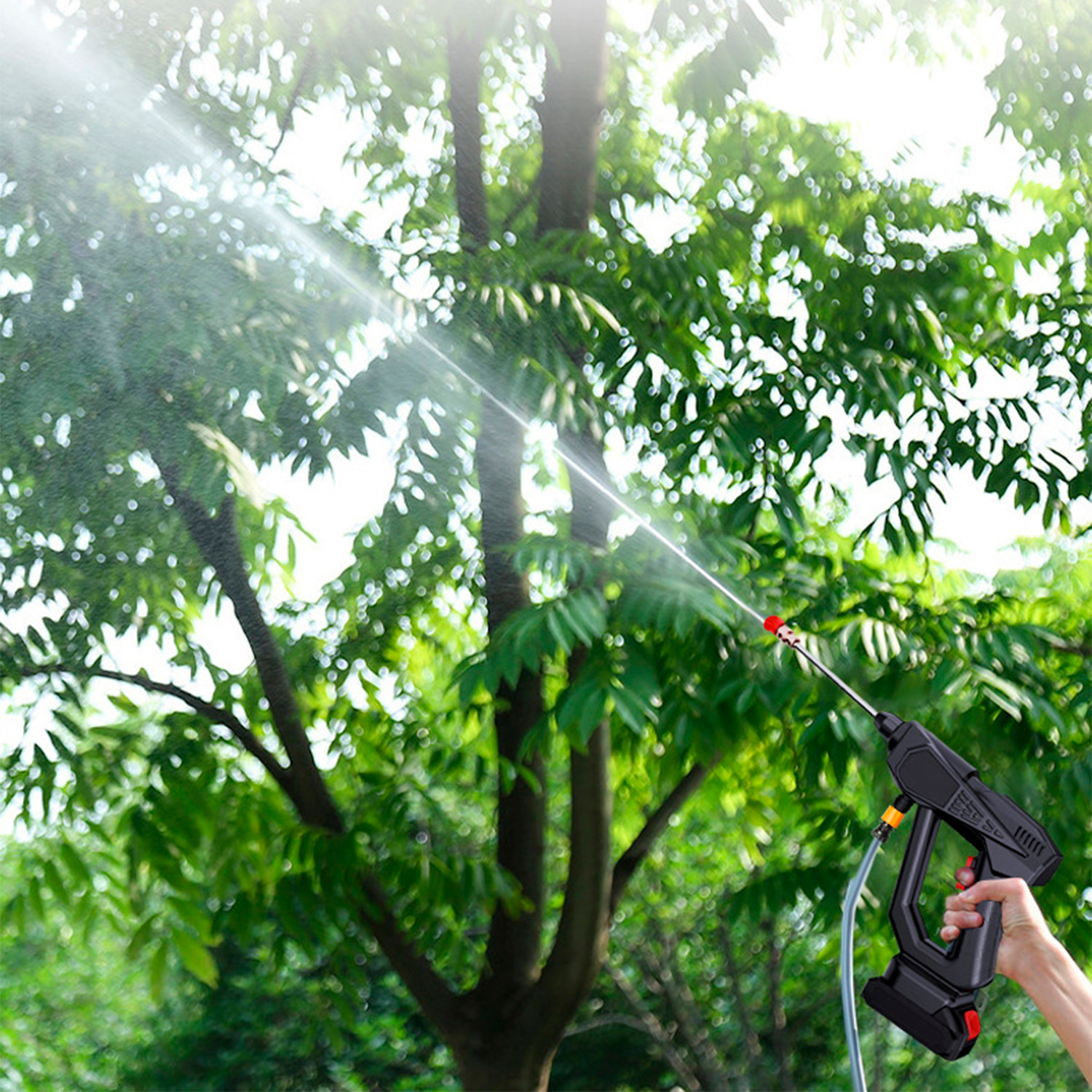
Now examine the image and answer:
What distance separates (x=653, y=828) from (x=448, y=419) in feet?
6.15

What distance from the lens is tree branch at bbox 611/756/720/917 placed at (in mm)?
4254

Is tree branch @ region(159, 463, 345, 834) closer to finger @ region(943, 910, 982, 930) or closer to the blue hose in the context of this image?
the blue hose

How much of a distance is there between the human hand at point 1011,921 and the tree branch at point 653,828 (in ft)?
9.11

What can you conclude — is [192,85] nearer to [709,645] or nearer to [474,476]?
[474,476]

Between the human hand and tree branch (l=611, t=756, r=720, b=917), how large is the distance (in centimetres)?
278

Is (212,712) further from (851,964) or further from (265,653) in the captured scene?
(851,964)

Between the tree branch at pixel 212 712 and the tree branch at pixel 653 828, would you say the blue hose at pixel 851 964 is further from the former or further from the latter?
the tree branch at pixel 653 828

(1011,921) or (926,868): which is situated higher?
(926,868)

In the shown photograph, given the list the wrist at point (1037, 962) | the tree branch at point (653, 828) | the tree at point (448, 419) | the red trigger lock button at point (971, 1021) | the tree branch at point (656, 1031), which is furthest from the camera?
the tree branch at point (656, 1031)

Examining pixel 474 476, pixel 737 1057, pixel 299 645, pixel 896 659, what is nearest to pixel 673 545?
pixel 896 659

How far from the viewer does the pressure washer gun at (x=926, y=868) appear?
139 centimetres

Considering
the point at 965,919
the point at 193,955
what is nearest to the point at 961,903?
the point at 965,919

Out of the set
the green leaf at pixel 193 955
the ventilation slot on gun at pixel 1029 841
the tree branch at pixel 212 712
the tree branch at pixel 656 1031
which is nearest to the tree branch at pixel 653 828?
the tree branch at pixel 212 712

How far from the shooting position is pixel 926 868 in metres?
1.48
